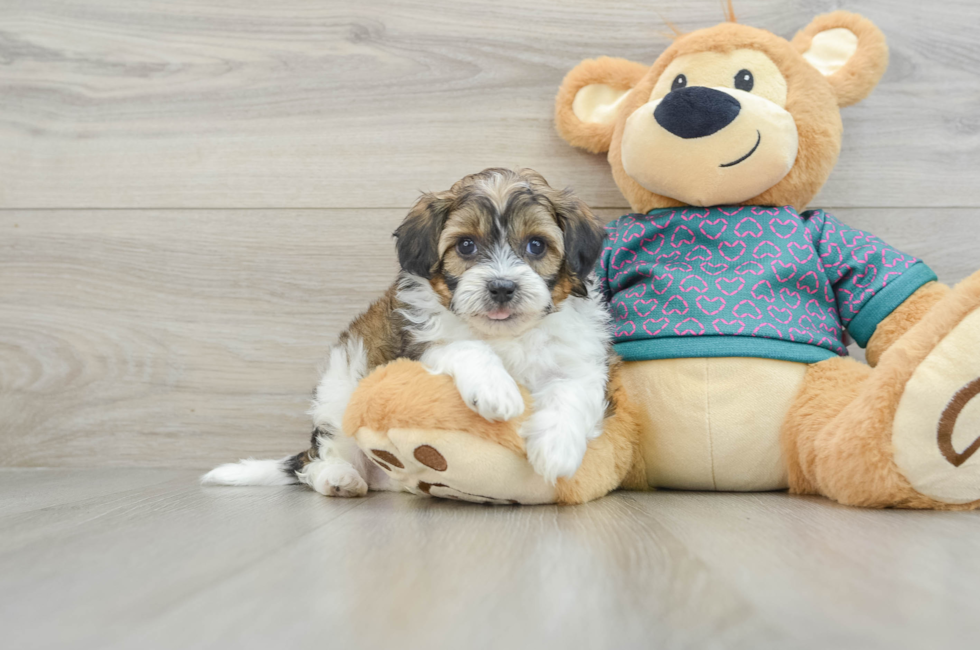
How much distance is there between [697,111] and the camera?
5.19ft

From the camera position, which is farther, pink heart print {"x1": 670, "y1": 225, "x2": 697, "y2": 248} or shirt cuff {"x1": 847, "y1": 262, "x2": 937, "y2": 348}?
pink heart print {"x1": 670, "y1": 225, "x2": 697, "y2": 248}

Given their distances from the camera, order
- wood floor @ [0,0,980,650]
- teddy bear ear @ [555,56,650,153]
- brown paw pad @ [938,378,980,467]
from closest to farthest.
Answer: brown paw pad @ [938,378,980,467] < teddy bear ear @ [555,56,650,153] < wood floor @ [0,0,980,650]

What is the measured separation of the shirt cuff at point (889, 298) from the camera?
1.60 metres

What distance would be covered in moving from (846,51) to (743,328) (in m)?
0.85

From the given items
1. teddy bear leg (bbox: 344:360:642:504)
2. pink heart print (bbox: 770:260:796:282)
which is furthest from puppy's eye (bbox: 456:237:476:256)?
pink heart print (bbox: 770:260:796:282)

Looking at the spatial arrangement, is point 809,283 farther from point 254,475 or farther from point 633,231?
point 254,475

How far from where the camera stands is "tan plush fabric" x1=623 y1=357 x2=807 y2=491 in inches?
60.6

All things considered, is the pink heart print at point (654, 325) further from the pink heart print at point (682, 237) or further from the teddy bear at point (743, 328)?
the pink heart print at point (682, 237)

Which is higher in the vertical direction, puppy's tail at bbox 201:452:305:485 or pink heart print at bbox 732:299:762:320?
pink heart print at bbox 732:299:762:320

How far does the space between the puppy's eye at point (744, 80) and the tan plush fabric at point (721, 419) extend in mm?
673

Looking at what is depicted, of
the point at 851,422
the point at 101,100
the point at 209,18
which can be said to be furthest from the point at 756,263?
Result: the point at 101,100

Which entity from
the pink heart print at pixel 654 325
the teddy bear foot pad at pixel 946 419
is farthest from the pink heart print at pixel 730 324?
the teddy bear foot pad at pixel 946 419

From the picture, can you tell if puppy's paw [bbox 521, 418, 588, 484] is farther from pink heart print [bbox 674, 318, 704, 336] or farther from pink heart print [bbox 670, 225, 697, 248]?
pink heart print [bbox 670, 225, 697, 248]

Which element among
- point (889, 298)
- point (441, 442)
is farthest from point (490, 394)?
point (889, 298)
